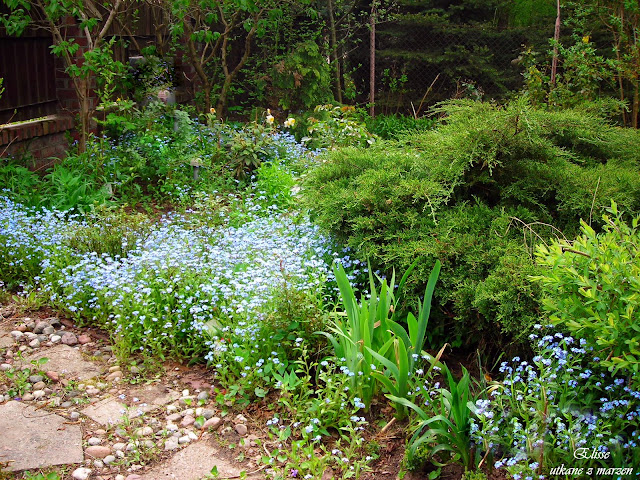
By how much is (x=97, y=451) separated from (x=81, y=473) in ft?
0.53

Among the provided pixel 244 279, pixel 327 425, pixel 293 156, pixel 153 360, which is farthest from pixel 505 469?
pixel 293 156

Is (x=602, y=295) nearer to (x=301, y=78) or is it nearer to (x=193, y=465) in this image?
(x=193, y=465)

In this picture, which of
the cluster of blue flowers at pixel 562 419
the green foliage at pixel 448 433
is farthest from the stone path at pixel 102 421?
the cluster of blue flowers at pixel 562 419

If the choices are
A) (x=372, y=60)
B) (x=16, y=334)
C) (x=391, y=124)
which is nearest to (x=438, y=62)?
(x=372, y=60)

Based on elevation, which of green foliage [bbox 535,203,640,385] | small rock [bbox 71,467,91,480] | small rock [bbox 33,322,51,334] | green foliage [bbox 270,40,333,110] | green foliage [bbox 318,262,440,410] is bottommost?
small rock [bbox 71,467,91,480]

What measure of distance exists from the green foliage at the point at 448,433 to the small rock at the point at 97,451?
52.4 inches

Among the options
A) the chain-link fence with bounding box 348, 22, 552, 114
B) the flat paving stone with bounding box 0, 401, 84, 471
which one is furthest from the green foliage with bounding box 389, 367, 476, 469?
the chain-link fence with bounding box 348, 22, 552, 114

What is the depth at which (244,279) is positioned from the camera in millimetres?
3566

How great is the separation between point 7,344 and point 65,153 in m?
3.32

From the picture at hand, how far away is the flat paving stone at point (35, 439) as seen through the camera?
8.82ft

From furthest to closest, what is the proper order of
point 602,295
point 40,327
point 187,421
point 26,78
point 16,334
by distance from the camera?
point 26,78, point 40,327, point 16,334, point 187,421, point 602,295

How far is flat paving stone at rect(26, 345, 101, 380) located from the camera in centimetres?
347

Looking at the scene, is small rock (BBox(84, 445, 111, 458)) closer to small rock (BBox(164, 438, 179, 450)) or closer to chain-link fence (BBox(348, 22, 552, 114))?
small rock (BBox(164, 438, 179, 450))

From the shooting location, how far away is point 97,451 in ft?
9.12
